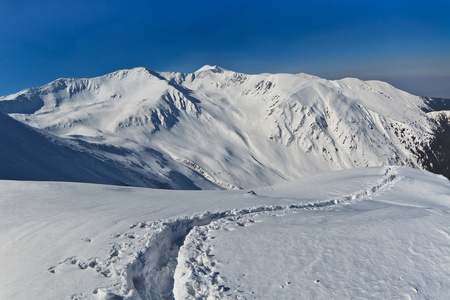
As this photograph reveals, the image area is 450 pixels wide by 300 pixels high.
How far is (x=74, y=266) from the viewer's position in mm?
8672

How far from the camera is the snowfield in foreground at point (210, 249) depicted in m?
8.05

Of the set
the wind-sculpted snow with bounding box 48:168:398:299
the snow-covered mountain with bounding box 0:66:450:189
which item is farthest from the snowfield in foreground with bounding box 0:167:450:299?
the snow-covered mountain with bounding box 0:66:450:189

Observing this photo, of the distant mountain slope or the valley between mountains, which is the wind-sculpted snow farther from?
the distant mountain slope

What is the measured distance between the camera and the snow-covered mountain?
368 ft

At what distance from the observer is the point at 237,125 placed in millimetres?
150375

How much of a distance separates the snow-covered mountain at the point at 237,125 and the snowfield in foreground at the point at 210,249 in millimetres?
69544

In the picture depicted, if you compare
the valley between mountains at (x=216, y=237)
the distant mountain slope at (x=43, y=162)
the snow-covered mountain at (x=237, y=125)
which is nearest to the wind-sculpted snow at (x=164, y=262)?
the valley between mountains at (x=216, y=237)

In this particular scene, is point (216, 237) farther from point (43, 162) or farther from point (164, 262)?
point (43, 162)

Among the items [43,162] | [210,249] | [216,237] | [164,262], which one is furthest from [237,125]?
[164,262]

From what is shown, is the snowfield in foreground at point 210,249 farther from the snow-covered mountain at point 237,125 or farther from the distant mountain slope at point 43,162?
the snow-covered mountain at point 237,125

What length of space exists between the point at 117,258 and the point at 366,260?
766 centimetres

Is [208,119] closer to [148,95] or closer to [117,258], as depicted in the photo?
[148,95]

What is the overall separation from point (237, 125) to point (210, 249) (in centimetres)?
14091

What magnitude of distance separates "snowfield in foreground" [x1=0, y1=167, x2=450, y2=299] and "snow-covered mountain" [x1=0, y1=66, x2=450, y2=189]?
69.5 m
